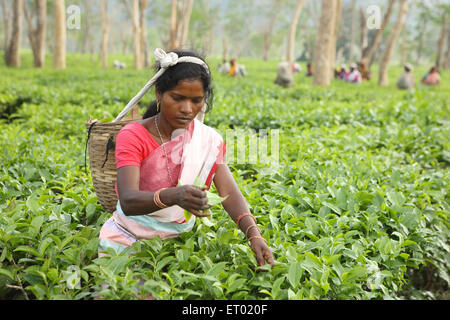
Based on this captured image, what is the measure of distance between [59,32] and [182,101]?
1580 centimetres

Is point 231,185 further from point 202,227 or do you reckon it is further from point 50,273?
point 50,273

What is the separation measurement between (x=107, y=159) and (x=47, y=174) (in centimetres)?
116

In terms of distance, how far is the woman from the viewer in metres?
1.82

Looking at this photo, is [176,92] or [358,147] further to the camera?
[358,147]

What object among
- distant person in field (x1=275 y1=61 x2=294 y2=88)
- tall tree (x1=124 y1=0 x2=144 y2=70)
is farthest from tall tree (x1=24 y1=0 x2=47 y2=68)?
distant person in field (x1=275 y1=61 x2=294 y2=88)

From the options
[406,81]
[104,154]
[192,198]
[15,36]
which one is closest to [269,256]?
[192,198]

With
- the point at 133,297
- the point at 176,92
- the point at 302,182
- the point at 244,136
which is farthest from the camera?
the point at 244,136

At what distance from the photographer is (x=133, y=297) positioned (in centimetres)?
160

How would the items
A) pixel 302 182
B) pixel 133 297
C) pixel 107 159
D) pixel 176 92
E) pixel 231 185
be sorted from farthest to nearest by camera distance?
pixel 302 182, pixel 107 159, pixel 231 185, pixel 176 92, pixel 133 297

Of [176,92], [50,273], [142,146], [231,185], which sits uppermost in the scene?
[176,92]

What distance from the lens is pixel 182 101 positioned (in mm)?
1861

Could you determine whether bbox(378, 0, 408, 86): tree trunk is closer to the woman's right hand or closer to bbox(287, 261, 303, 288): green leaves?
bbox(287, 261, 303, 288): green leaves

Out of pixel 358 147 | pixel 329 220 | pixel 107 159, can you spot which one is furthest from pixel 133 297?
pixel 358 147

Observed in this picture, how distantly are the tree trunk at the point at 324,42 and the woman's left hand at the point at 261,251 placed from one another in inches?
436
